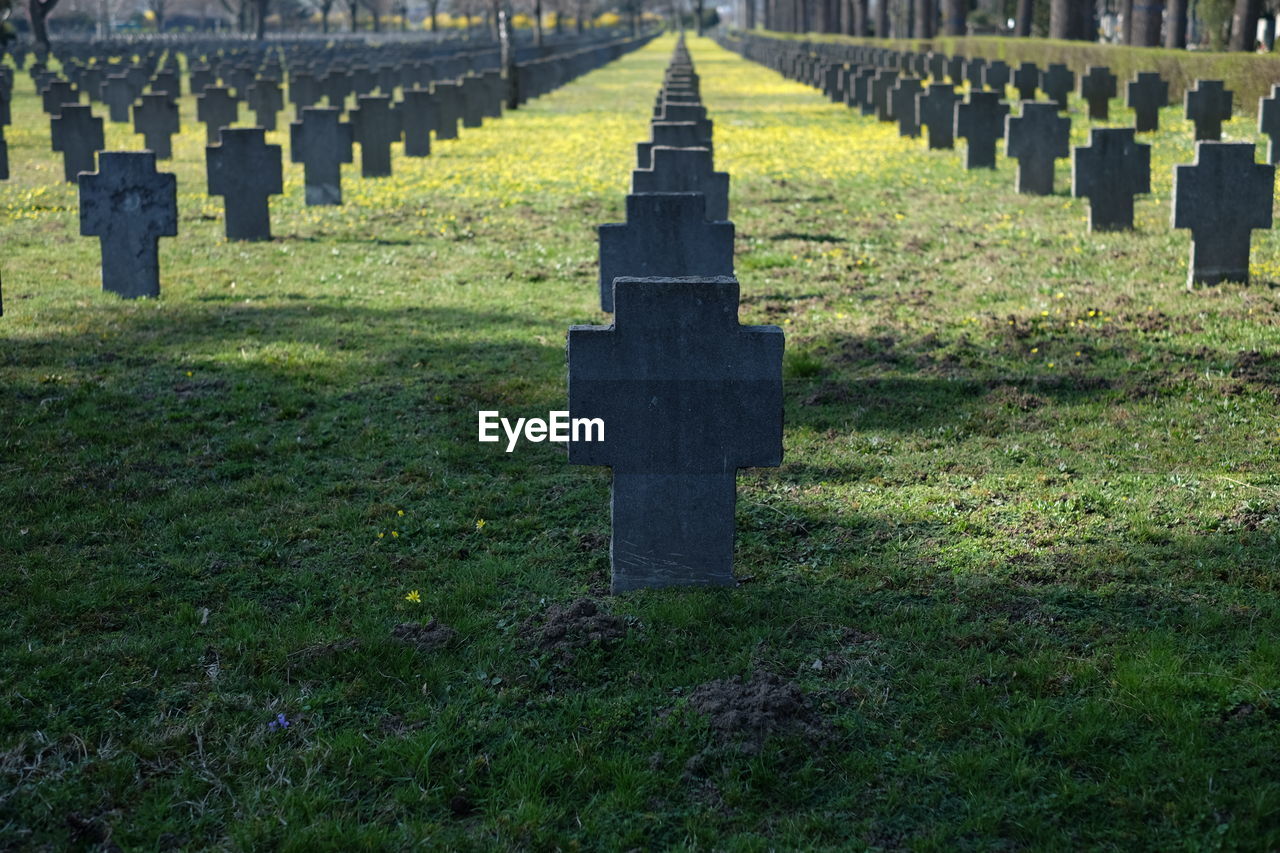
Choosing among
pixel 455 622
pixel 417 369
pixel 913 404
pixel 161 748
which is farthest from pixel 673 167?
pixel 161 748

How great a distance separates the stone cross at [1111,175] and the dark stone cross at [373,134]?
1029 centimetres

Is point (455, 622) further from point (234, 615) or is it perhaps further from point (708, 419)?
point (708, 419)

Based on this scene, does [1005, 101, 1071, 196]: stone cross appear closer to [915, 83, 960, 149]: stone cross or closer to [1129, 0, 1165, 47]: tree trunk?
[915, 83, 960, 149]: stone cross

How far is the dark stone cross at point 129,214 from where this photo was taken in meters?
11.1

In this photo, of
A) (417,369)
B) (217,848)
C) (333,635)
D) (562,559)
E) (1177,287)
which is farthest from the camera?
(1177,287)

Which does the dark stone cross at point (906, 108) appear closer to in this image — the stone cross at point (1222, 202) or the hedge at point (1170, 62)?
the hedge at point (1170, 62)

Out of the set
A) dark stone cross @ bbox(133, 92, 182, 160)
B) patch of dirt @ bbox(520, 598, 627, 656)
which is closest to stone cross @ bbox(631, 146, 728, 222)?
patch of dirt @ bbox(520, 598, 627, 656)

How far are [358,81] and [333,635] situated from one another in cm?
3265

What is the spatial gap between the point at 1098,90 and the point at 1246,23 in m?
10.2

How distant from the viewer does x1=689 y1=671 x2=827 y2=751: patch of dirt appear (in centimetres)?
422

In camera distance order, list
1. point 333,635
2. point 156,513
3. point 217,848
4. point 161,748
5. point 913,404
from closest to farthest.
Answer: point 217,848 < point 161,748 < point 333,635 < point 156,513 < point 913,404

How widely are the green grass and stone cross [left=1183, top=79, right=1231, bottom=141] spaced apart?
40.8 feet

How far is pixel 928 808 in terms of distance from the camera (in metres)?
3.88

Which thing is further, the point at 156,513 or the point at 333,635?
the point at 156,513
